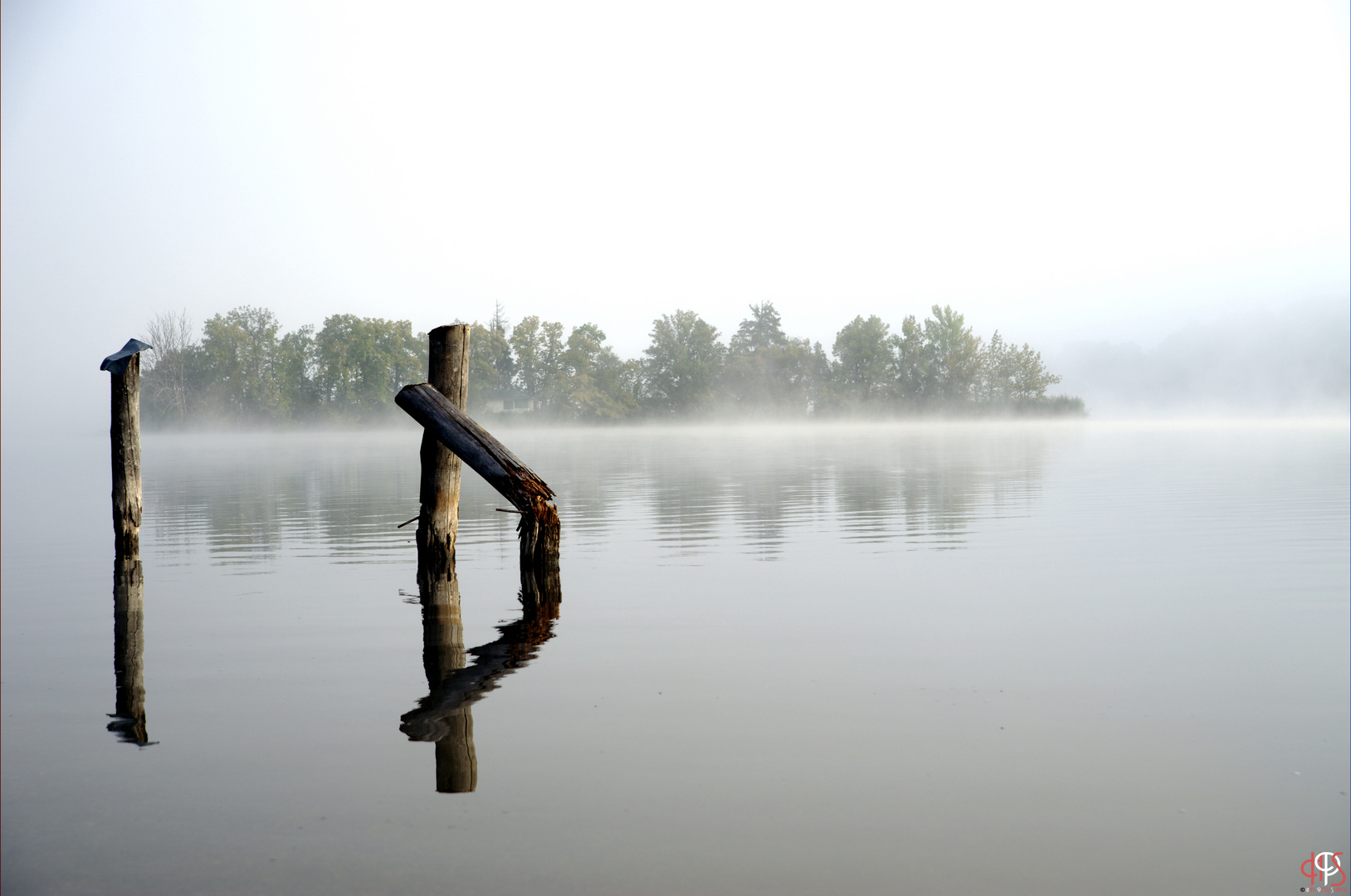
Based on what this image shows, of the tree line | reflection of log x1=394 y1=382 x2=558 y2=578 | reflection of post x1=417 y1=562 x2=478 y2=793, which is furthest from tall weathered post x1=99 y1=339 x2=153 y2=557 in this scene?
the tree line

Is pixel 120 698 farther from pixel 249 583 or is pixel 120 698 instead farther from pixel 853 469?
pixel 853 469

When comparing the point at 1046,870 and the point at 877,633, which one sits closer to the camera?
the point at 1046,870

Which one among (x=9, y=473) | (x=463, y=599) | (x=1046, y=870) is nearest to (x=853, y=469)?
(x=463, y=599)

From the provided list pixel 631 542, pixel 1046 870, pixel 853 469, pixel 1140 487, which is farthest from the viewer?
pixel 853 469

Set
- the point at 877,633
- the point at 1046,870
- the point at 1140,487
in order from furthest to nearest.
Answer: the point at 1140,487 → the point at 877,633 → the point at 1046,870

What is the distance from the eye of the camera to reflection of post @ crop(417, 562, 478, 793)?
4.53 metres

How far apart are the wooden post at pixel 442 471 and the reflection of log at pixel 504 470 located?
19.9 inches

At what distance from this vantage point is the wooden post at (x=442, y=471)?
10.3m

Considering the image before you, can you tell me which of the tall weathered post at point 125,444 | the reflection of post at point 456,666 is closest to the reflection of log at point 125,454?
the tall weathered post at point 125,444

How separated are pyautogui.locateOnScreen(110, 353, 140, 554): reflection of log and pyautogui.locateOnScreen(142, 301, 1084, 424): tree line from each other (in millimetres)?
104648

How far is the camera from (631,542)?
13.2 meters

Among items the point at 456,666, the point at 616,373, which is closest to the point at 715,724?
the point at 456,666

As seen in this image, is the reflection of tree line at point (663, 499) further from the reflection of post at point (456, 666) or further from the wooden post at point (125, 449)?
the reflection of post at point (456, 666)

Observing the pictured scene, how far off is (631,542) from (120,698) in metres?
7.89
